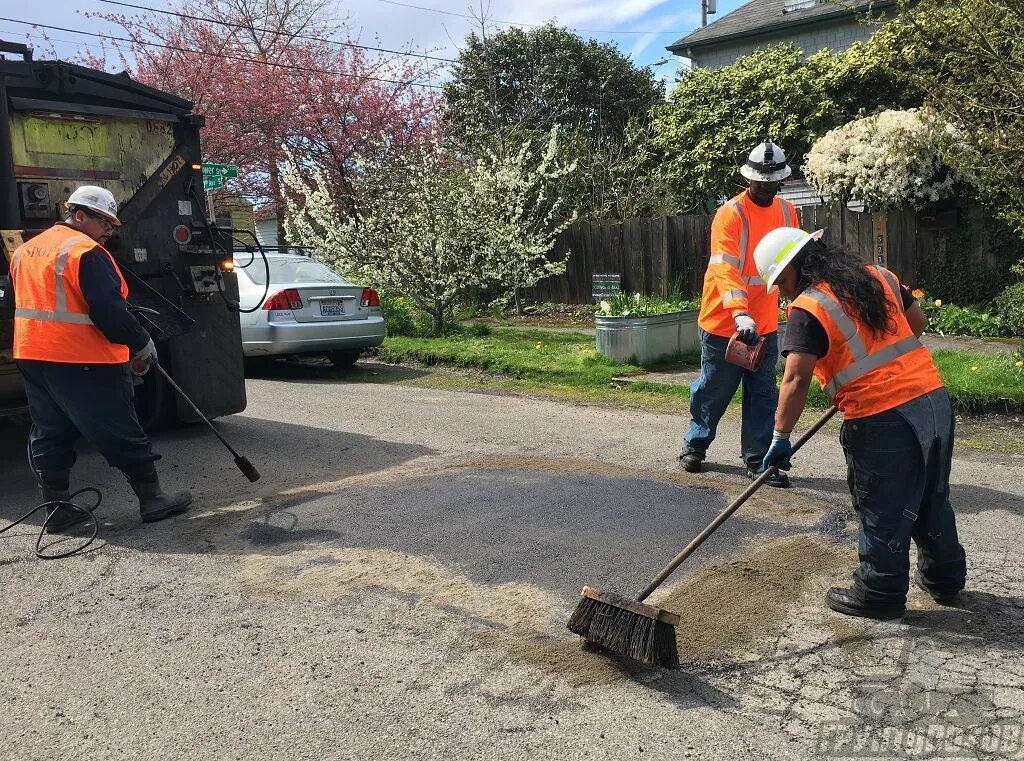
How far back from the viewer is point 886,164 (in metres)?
13.1

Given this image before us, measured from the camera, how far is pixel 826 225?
14055 mm

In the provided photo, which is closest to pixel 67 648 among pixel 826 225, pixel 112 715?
pixel 112 715

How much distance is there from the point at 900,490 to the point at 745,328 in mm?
1944

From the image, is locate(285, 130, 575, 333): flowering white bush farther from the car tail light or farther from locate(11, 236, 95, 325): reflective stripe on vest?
locate(11, 236, 95, 325): reflective stripe on vest

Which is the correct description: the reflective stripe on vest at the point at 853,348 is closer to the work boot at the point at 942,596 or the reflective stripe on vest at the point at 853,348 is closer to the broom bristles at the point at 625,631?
the work boot at the point at 942,596

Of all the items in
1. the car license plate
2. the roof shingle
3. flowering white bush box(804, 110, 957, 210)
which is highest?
the roof shingle

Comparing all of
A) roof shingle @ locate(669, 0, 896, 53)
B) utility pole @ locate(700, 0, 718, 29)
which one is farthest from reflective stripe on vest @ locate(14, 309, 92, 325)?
utility pole @ locate(700, 0, 718, 29)

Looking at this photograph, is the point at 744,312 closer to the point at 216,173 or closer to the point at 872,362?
the point at 872,362

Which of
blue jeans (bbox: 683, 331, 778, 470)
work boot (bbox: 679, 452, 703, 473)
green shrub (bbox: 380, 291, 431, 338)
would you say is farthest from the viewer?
green shrub (bbox: 380, 291, 431, 338)

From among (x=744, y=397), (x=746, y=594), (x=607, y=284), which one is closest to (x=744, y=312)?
(x=744, y=397)

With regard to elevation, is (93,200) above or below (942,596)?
above

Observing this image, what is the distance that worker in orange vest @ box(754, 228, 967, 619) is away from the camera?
Answer: 3.47m

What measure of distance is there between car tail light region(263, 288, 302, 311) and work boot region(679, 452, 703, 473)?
585 centimetres

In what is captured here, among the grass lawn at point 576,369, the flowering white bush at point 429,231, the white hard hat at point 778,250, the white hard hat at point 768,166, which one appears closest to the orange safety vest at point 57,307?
the white hard hat at point 778,250
